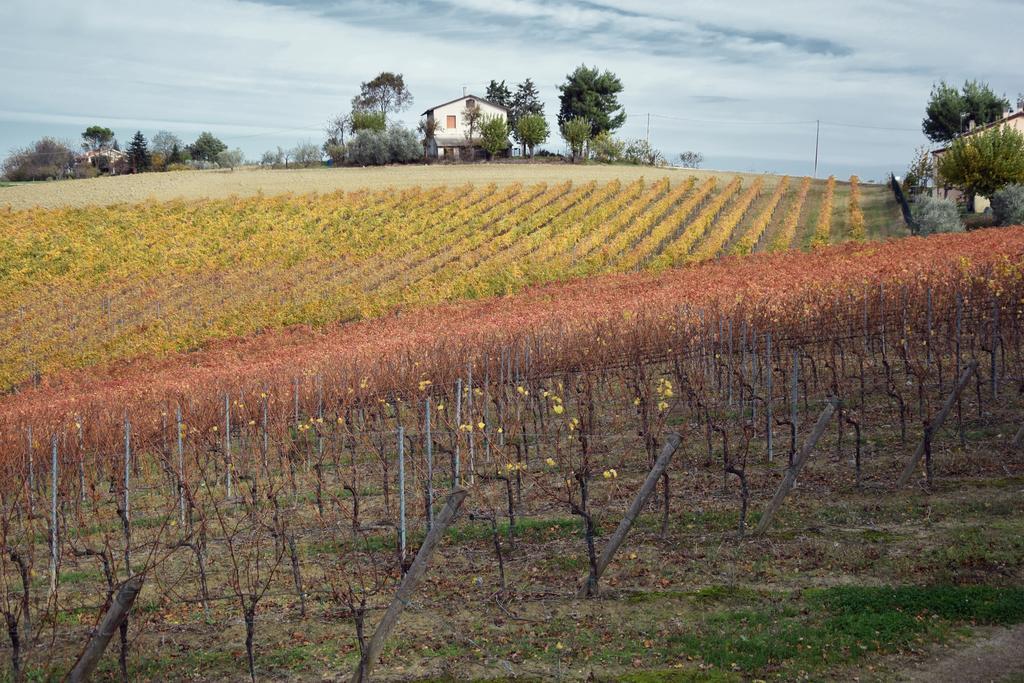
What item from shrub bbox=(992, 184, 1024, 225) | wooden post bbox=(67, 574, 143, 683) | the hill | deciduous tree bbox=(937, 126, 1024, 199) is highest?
deciduous tree bbox=(937, 126, 1024, 199)

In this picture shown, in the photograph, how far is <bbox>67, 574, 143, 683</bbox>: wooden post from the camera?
839 cm

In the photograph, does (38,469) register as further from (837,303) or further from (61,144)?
(61,144)

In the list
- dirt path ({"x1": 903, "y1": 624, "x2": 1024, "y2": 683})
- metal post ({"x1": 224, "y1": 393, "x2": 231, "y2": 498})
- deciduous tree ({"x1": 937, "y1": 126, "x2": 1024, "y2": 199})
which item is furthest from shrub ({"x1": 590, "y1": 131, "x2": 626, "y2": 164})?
dirt path ({"x1": 903, "y1": 624, "x2": 1024, "y2": 683})

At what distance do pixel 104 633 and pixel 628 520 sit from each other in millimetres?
5853

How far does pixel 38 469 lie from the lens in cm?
1914

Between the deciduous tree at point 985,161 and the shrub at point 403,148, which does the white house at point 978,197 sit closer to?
the deciduous tree at point 985,161

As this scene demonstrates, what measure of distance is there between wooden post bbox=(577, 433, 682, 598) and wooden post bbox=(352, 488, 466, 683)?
2.57 meters

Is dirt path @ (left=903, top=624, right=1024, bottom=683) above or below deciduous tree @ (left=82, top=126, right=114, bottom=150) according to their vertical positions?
below

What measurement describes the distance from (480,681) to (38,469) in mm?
12401

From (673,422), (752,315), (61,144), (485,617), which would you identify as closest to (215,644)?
(485,617)

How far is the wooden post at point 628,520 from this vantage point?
11883 mm

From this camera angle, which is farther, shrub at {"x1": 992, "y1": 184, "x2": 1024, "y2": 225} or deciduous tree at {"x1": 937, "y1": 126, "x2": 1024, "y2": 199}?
deciduous tree at {"x1": 937, "y1": 126, "x2": 1024, "y2": 199}

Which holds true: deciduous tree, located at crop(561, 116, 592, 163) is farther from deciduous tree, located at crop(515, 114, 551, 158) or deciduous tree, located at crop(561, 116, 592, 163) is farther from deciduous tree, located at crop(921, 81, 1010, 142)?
deciduous tree, located at crop(921, 81, 1010, 142)

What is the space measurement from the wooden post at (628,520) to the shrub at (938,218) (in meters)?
37.8
